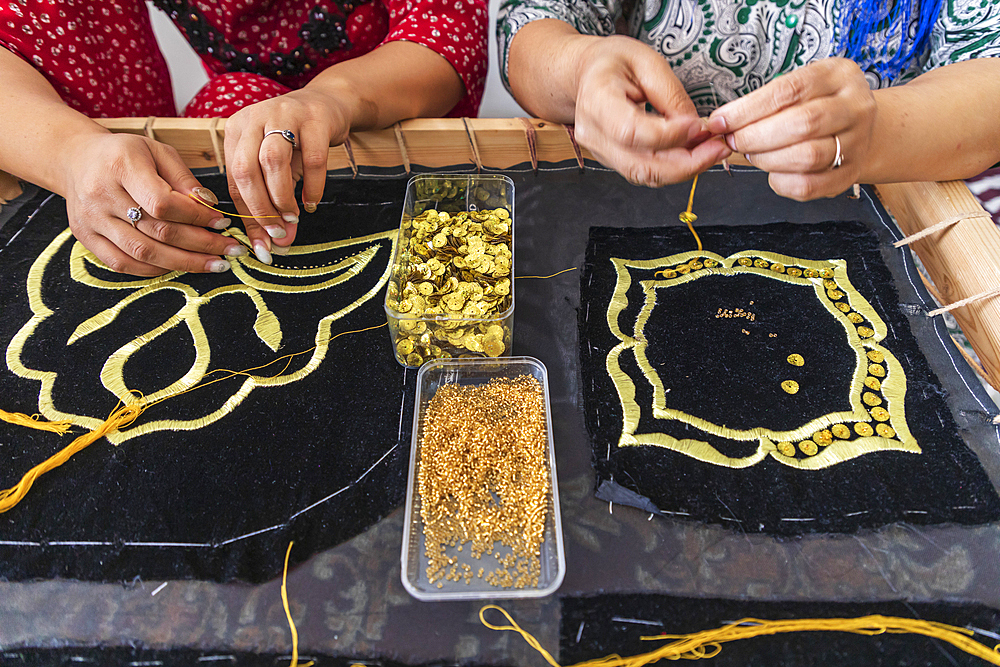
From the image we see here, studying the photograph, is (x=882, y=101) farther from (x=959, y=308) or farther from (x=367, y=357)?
(x=367, y=357)

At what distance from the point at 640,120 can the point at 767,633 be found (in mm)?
615

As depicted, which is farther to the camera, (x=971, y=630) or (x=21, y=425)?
(x=21, y=425)

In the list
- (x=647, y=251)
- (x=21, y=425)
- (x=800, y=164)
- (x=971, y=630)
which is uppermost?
(x=800, y=164)

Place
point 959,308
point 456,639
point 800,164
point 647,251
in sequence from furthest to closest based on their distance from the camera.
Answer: point 647,251, point 959,308, point 800,164, point 456,639

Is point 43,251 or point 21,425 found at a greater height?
point 43,251

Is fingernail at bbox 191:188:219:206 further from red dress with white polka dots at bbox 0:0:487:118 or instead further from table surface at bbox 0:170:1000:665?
table surface at bbox 0:170:1000:665

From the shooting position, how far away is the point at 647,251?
96cm

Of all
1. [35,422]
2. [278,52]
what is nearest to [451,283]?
[35,422]

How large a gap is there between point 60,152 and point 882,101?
124 cm

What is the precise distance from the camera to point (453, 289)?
793 millimetres

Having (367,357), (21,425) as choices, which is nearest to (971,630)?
(367,357)

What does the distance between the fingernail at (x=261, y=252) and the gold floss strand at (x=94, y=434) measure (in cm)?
20

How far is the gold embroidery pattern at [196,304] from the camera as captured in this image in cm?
78

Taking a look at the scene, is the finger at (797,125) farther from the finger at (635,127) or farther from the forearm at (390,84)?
the forearm at (390,84)
